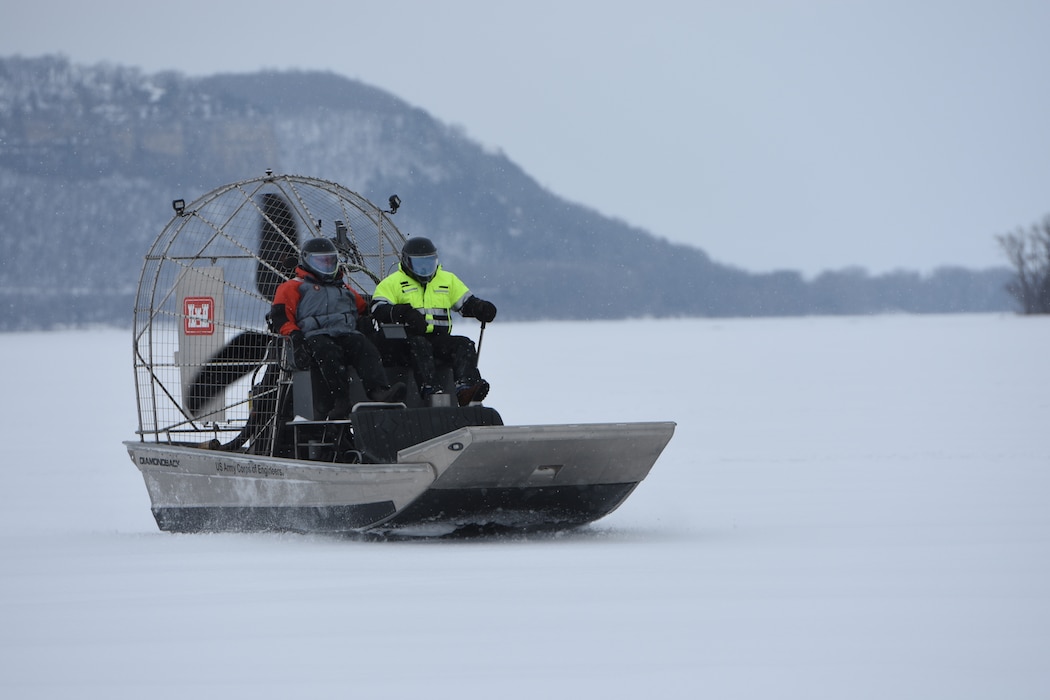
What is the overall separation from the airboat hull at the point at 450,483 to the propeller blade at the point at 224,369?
605 millimetres

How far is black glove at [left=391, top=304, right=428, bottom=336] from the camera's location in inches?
345

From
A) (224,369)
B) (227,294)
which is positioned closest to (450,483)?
(224,369)

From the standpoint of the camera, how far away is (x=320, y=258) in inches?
347

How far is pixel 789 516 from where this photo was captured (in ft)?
30.1

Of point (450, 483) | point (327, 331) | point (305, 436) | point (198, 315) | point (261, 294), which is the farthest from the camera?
point (261, 294)

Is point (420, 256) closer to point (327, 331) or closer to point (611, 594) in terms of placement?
point (327, 331)

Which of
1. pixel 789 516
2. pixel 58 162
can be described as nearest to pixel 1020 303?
pixel 789 516

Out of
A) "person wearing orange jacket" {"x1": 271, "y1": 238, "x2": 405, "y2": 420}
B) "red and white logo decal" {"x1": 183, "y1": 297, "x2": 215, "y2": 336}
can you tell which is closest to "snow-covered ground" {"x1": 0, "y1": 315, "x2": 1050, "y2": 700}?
"person wearing orange jacket" {"x1": 271, "y1": 238, "x2": 405, "y2": 420}

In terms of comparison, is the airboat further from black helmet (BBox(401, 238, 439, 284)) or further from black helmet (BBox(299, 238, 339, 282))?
black helmet (BBox(299, 238, 339, 282))

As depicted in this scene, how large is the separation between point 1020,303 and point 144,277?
9563 cm

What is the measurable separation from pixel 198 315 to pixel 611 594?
4434 millimetres

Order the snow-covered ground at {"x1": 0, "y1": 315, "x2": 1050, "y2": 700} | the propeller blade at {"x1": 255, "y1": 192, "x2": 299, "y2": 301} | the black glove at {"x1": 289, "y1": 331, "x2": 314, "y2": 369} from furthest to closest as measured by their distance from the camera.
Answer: the propeller blade at {"x1": 255, "y1": 192, "x2": 299, "y2": 301} → the black glove at {"x1": 289, "y1": 331, "x2": 314, "y2": 369} → the snow-covered ground at {"x1": 0, "y1": 315, "x2": 1050, "y2": 700}

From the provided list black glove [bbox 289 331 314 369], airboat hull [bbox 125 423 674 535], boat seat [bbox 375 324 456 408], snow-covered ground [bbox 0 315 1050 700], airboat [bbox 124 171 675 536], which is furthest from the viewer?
boat seat [bbox 375 324 456 408]

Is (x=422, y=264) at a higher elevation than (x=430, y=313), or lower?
higher
